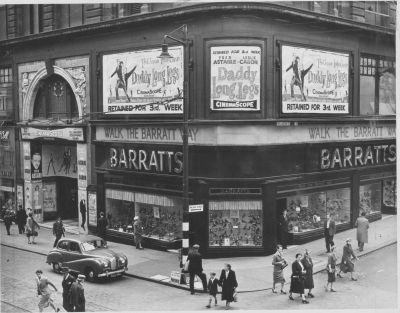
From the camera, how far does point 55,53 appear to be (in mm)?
29781

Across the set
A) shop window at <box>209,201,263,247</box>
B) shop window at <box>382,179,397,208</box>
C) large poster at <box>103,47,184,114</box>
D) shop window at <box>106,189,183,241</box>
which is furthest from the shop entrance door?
shop window at <box>382,179,397,208</box>

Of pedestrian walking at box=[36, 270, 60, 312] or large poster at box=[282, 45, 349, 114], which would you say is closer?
pedestrian walking at box=[36, 270, 60, 312]

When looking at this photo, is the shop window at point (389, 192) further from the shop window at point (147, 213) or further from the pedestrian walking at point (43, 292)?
the pedestrian walking at point (43, 292)

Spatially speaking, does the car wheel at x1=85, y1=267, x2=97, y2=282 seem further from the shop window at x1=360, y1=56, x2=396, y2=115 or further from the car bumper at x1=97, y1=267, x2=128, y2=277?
the shop window at x1=360, y1=56, x2=396, y2=115

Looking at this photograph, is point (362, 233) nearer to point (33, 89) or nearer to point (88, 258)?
point (88, 258)

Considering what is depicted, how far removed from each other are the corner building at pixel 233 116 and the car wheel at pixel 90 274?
196 inches

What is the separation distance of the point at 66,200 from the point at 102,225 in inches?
270

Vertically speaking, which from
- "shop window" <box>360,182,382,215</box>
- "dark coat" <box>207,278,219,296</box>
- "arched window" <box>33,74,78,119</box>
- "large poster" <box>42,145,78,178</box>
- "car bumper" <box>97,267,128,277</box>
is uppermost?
"arched window" <box>33,74,78,119</box>

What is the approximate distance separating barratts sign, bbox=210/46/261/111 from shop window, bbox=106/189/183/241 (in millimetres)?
5167

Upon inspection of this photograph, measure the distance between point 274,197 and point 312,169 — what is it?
3.00 meters

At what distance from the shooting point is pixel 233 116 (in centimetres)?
2258

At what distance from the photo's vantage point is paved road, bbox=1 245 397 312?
17109mm

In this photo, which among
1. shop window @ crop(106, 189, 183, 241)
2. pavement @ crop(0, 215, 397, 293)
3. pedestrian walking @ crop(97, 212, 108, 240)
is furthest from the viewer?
pedestrian walking @ crop(97, 212, 108, 240)

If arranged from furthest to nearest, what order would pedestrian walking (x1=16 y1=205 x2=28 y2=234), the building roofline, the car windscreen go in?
pedestrian walking (x1=16 y1=205 x2=28 y2=234) → the building roofline → the car windscreen
